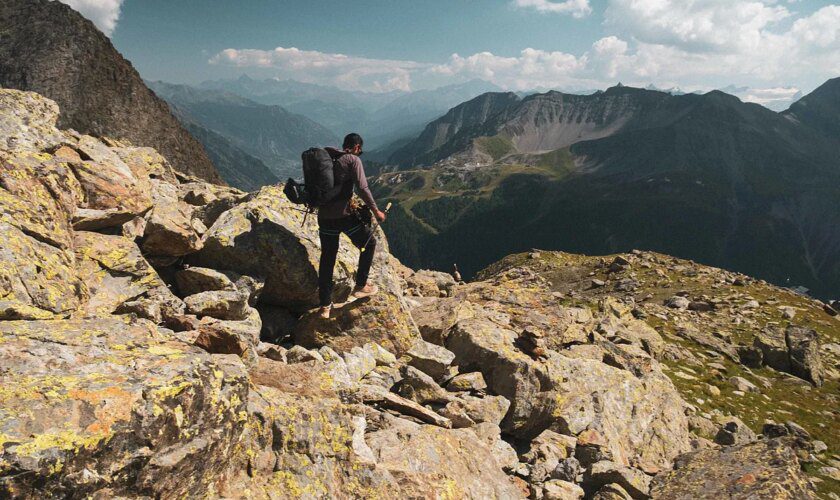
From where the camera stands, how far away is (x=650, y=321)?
141 feet

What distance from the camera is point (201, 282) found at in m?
13.1

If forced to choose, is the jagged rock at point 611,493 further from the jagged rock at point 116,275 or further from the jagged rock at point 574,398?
the jagged rock at point 116,275

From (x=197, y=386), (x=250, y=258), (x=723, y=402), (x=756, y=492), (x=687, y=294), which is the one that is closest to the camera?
(x=197, y=386)

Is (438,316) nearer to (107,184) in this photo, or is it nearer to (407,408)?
(407,408)

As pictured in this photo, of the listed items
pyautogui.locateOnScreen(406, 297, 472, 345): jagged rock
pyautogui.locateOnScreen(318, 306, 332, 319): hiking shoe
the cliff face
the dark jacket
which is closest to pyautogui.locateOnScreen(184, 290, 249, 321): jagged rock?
pyautogui.locateOnScreen(318, 306, 332, 319): hiking shoe

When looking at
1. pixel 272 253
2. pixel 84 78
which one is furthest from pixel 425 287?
pixel 84 78

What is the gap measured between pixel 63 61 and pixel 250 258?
208 meters

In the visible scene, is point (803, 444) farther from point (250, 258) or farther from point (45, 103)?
point (45, 103)

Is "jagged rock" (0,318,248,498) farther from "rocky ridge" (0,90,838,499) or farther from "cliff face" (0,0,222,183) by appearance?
"cliff face" (0,0,222,183)

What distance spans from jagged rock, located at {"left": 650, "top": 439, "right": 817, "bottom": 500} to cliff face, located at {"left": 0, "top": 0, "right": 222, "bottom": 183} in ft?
545

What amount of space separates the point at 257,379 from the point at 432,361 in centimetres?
645

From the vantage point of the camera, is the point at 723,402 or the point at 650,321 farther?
the point at 650,321

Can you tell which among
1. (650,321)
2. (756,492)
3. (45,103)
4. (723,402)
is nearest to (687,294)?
(650,321)

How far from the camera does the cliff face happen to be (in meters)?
152
